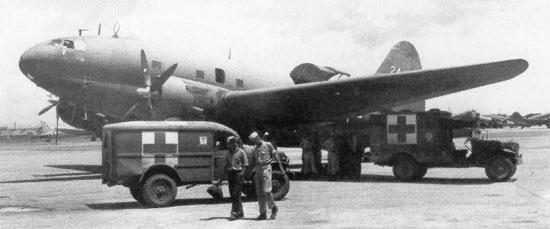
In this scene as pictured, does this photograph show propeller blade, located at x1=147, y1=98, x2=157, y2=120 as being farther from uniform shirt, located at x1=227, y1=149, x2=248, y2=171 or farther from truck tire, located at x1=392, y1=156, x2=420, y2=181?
uniform shirt, located at x1=227, y1=149, x2=248, y2=171

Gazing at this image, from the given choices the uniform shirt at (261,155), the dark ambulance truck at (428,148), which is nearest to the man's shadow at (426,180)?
the dark ambulance truck at (428,148)

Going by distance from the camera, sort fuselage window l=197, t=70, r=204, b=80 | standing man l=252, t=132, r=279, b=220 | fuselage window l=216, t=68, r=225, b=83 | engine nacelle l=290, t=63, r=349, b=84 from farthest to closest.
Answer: engine nacelle l=290, t=63, r=349, b=84 < fuselage window l=216, t=68, r=225, b=83 < fuselage window l=197, t=70, r=204, b=80 < standing man l=252, t=132, r=279, b=220

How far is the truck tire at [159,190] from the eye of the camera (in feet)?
43.0

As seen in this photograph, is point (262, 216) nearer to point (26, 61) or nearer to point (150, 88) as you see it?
point (150, 88)

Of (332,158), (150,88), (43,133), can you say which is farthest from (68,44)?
(43,133)

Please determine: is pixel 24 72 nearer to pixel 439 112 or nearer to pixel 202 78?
pixel 202 78

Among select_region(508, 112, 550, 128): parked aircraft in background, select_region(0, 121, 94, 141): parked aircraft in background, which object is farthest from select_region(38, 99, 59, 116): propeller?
select_region(508, 112, 550, 128): parked aircraft in background

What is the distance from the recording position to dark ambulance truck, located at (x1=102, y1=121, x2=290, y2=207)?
13.3 metres

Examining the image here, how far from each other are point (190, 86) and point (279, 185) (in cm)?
794

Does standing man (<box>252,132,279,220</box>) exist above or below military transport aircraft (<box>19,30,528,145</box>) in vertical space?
below

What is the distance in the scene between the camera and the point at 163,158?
44.8 ft

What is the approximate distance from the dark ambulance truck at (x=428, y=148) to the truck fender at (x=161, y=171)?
301 inches

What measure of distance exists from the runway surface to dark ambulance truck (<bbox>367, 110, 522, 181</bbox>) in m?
0.56

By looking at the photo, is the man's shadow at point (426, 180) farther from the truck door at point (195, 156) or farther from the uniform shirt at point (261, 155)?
the uniform shirt at point (261, 155)
